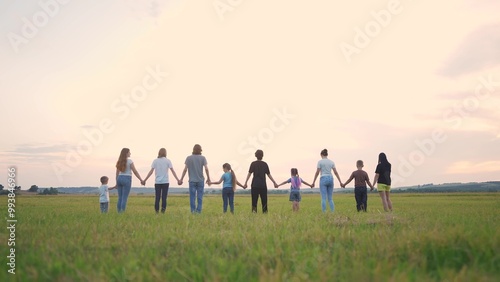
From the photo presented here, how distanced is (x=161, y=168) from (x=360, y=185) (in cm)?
820

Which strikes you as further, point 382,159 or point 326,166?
point 382,159

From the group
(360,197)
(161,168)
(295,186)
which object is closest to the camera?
(161,168)

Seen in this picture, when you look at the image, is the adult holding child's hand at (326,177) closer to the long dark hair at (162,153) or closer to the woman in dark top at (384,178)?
the woman in dark top at (384,178)

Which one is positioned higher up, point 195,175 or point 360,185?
point 195,175

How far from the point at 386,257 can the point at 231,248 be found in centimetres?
212

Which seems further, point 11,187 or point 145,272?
point 11,187

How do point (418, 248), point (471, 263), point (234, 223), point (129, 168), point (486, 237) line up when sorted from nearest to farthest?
point (471, 263), point (418, 248), point (486, 237), point (234, 223), point (129, 168)

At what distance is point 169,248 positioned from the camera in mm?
5859

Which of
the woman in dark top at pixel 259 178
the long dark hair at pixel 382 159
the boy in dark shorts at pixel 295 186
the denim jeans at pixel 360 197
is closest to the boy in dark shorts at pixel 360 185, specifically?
the denim jeans at pixel 360 197

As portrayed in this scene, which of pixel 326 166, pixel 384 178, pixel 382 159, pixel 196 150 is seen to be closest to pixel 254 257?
pixel 196 150

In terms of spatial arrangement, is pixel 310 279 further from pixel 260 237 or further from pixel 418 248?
pixel 260 237

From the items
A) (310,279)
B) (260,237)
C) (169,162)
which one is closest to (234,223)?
(260,237)

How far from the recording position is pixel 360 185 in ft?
56.4

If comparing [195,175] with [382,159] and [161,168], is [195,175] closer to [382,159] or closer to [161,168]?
[161,168]
